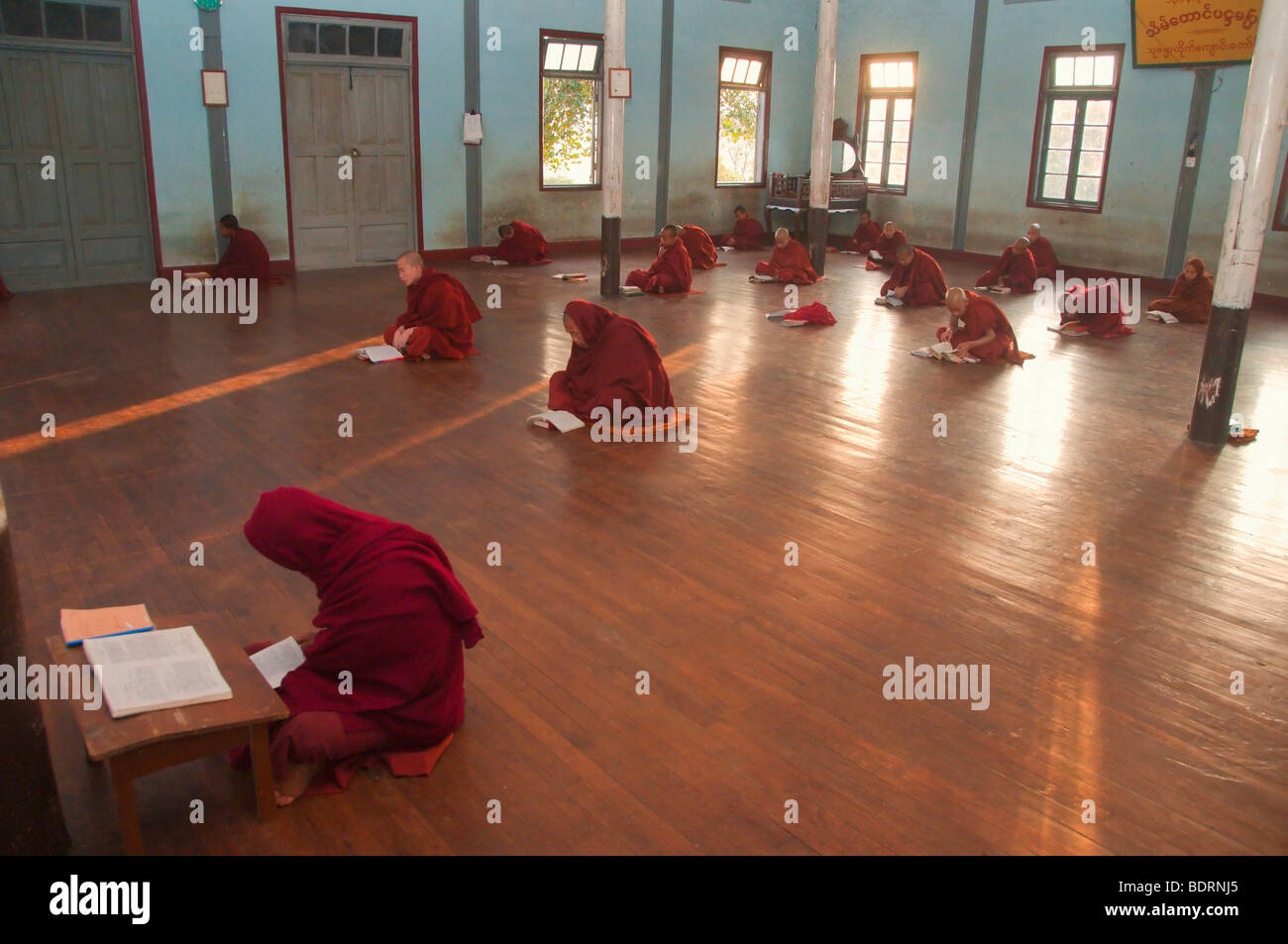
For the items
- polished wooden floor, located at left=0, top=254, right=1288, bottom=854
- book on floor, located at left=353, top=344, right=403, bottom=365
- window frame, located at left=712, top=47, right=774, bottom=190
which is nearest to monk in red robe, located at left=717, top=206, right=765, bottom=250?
window frame, located at left=712, top=47, right=774, bottom=190

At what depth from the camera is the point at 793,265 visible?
13656 mm

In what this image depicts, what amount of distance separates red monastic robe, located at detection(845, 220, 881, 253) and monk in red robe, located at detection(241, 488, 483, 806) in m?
14.5

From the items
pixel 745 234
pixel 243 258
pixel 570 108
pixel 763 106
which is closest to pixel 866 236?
pixel 745 234

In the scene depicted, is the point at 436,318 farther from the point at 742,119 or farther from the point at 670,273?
the point at 742,119

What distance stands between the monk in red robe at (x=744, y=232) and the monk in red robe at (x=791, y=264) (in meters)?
3.38

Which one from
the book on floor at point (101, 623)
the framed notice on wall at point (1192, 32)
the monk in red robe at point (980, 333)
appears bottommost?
the book on floor at point (101, 623)

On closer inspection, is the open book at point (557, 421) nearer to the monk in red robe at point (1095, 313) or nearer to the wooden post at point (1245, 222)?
the wooden post at point (1245, 222)

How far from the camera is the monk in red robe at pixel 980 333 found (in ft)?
31.3

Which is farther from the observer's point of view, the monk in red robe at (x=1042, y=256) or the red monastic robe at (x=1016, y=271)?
the monk in red robe at (x=1042, y=256)

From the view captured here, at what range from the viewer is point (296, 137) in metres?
13.0

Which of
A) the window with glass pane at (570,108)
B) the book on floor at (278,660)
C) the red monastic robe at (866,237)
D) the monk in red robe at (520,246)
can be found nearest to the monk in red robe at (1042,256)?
the red monastic robe at (866,237)

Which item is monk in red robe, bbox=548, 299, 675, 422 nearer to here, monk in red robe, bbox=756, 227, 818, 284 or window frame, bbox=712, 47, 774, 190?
monk in red robe, bbox=756, 227, 818, 284

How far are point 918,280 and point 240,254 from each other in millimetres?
7980
